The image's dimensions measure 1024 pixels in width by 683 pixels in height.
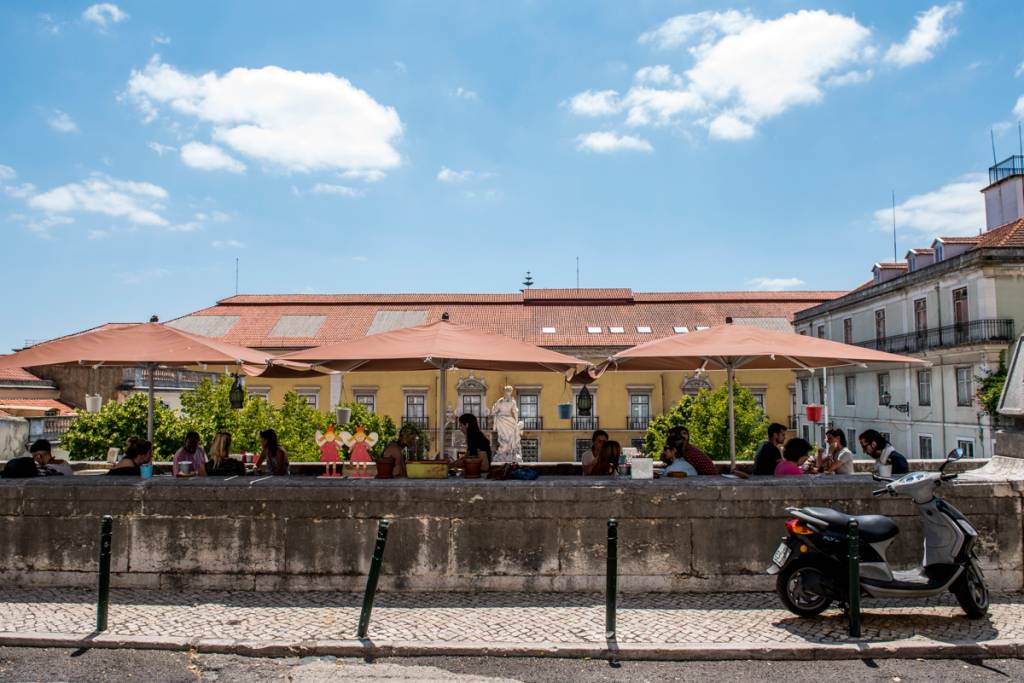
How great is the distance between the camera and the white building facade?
86.1ft

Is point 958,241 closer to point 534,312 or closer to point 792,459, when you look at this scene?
point 534,312

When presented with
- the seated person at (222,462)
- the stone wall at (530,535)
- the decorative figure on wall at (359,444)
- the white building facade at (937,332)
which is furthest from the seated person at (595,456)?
the white building facade at (937,332)

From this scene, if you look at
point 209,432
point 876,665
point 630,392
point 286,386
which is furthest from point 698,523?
point 286,386

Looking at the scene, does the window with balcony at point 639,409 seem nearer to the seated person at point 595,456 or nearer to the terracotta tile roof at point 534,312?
the terracotta tile roof at point 534,312

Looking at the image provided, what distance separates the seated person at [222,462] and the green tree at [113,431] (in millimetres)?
18837

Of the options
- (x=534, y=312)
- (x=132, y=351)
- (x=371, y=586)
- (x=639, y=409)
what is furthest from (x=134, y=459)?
(x=534, y=312)

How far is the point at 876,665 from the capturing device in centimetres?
474

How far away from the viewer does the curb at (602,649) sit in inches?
191

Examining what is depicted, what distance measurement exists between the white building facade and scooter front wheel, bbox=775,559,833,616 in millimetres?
19426

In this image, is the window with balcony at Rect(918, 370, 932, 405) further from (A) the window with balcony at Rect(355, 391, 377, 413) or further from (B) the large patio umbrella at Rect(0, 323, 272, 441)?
(B) the large patio umbrella at Rect(0, 323, 272, 441)

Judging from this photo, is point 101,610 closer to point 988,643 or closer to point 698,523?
point 698,523

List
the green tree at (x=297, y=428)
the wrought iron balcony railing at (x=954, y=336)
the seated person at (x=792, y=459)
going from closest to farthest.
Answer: the seated person at (x=792, y=459)
the green tree at (x=297, y=428)
the wrought iron balcony railing at (x=954, y=336)

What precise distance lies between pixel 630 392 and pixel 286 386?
724 inches

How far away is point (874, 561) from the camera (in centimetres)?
555
